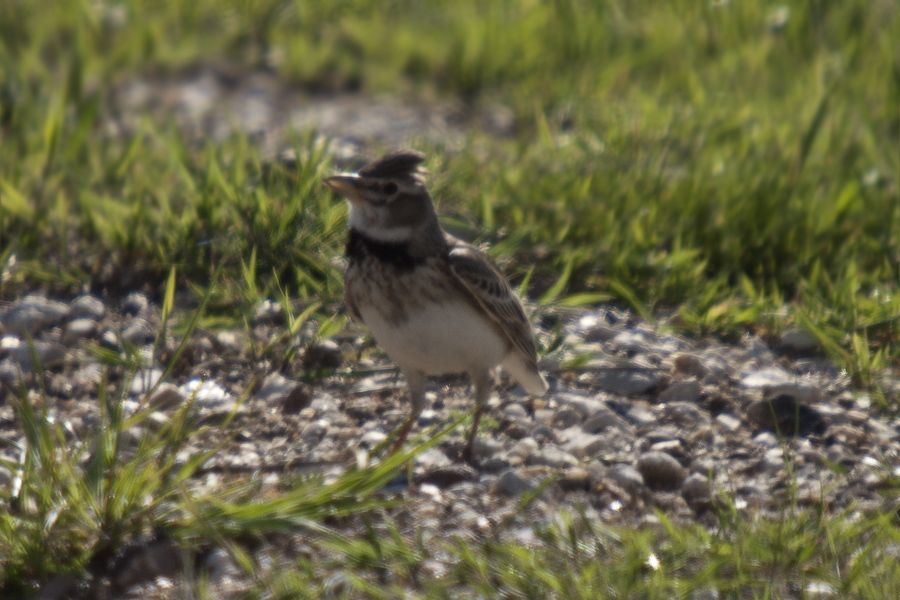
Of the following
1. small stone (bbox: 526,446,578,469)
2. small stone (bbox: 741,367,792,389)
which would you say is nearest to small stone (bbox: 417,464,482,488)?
small stone (bbox: 526,446,578,469)

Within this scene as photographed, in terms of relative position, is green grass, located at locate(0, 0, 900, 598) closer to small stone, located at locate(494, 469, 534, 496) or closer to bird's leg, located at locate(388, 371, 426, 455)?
small stone, located at locate(494, 469, 534, 496)

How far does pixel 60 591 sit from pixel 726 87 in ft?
18.9

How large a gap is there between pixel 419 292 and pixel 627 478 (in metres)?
0.98

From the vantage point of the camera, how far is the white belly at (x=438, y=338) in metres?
5.26

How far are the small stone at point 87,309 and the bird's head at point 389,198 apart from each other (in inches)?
50.7

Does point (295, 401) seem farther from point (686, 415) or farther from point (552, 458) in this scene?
point (686, 415)

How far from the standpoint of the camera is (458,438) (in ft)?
18.1

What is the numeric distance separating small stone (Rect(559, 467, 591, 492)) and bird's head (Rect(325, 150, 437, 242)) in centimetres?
106

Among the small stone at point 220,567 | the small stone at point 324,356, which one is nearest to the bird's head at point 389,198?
the small stone at point 324,356

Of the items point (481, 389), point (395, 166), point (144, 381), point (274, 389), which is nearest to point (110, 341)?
point (144, 381)

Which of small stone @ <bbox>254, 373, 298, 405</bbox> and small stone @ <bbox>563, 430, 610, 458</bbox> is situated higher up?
small stone @ <bbox>254, 373, 298, 405</bbox>

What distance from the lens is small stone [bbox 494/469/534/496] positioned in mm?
4918

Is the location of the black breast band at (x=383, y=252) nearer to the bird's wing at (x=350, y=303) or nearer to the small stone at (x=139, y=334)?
the bird's wing at (x=350, y=303)

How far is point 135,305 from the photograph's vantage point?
6234 millimetres
